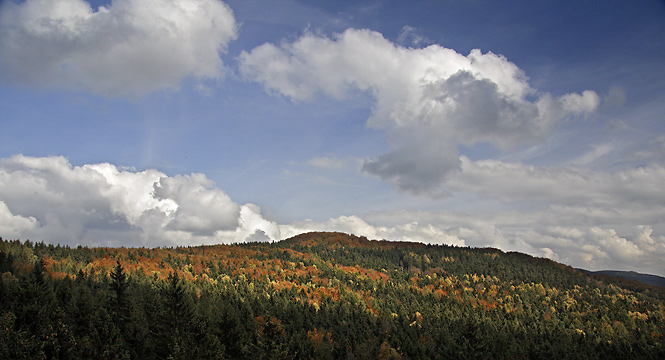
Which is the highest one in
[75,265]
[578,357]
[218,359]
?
[75,265]

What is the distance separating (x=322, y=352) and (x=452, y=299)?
94.3m

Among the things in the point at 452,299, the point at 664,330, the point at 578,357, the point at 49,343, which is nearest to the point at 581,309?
the point at 664,330

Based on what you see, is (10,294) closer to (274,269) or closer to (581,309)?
(274,269)

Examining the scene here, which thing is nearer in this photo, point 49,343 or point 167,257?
point 49,343

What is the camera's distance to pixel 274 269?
177 meters

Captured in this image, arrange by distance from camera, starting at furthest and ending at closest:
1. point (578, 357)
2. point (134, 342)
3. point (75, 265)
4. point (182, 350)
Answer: point (75, 265) < point (578, 357) < point (134, 342) < point (182, 350)

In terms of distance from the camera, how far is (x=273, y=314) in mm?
109188

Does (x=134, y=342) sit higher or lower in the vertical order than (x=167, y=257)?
lower

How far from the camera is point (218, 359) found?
59812 millimetres

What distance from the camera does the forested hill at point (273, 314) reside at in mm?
61844

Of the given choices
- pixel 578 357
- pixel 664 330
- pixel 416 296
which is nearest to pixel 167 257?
pixel 416 296

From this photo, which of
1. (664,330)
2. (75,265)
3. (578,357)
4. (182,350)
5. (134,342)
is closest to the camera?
(182,350)

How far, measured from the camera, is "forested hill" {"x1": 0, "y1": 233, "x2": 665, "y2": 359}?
6184cm

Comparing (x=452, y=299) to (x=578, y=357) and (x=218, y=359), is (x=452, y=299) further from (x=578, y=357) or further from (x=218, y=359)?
(x=218, y=359)
